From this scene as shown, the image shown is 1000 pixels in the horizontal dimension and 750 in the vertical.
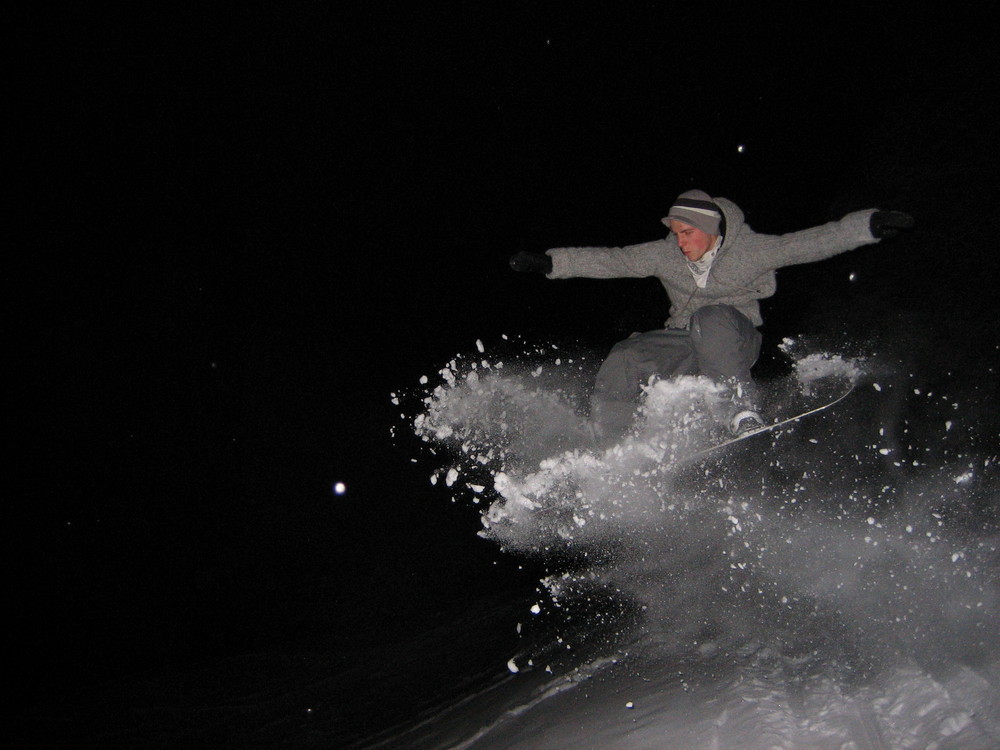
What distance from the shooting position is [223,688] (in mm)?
4223

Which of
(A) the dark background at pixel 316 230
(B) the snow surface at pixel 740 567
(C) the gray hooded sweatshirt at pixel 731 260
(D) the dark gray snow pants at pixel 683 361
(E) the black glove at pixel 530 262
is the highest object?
(A) the dark background at pixel 316 230

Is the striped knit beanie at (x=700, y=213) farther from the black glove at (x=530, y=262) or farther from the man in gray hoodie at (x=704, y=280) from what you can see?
the black glove at (x=530, y=262)

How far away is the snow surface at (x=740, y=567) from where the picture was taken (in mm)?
1533

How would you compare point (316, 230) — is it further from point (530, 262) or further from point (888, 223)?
point (888, 223)

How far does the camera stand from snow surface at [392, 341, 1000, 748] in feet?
5.03

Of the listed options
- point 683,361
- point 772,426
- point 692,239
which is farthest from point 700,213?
point 772,426

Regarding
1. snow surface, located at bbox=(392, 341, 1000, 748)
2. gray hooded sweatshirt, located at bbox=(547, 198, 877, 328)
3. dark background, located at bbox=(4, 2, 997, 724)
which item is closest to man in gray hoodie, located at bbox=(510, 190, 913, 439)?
gray hooded sweatshirt, located at bbox=(547, 198, 877, 328)

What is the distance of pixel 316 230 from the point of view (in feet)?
13.8

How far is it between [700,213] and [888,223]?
0.60 meters

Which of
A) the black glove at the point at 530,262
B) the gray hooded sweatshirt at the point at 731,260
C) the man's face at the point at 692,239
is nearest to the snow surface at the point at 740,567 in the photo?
the gray hooded sweatshirt at the point at 731,260

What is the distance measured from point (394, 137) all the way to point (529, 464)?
236 centimetres

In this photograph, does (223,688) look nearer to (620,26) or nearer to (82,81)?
(82,81)

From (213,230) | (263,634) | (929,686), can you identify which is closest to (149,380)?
(213,230)

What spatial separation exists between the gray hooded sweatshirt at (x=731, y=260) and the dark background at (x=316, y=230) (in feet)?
4.10
